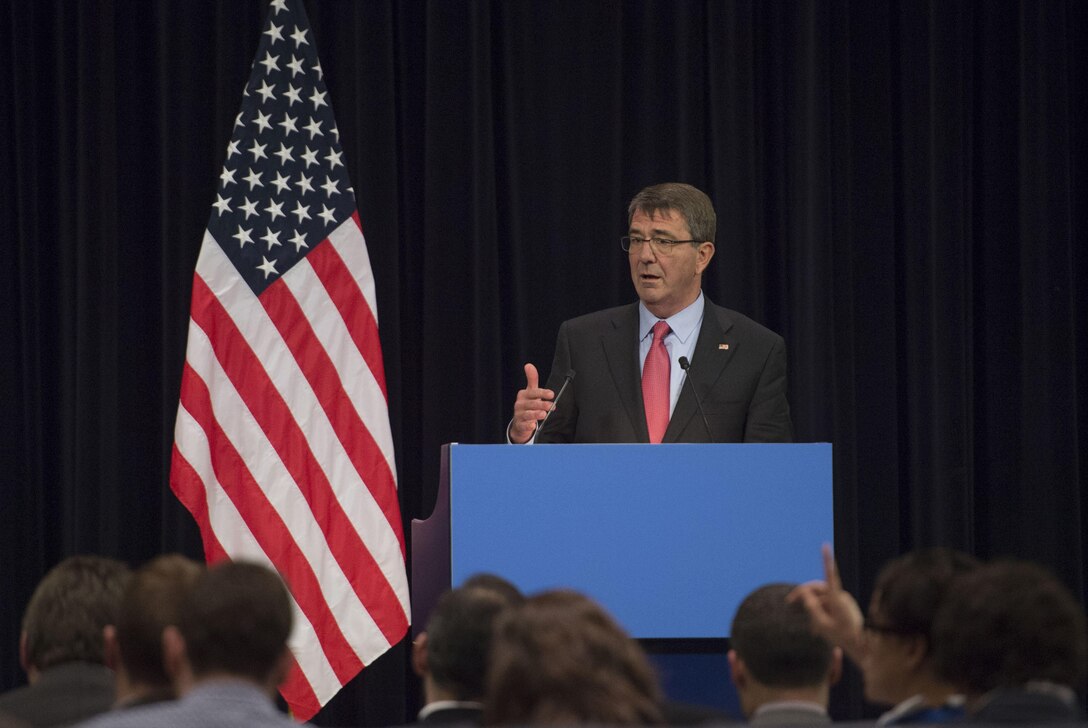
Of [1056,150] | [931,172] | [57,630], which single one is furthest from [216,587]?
[1056,150]

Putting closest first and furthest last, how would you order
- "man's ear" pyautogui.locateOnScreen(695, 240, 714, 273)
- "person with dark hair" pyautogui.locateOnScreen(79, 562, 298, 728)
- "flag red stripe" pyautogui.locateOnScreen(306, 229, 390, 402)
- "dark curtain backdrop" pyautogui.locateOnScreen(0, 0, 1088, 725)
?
1. "person with dark hair" pyautogui.locateOnScreen(79, 562, 298, 728)
2. "man's ear" pyautogui.locateOnScreen(695, 240, 714, 273)
3. "flag red stripe" pyautogui.locateOnScreen(306, 229, 390, 402)
4. "dark curtain backdrop" pyautogui.locateOnScreen(0, 0, 1088, 725)

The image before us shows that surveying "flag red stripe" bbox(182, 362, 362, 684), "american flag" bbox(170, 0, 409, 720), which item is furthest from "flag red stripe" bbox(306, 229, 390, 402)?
"flag red stripe" bbox(182, 362, 362, 684)

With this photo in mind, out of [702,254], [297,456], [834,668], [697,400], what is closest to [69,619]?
[834,668]

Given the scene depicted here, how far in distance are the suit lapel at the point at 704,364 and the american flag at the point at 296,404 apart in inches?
59.5

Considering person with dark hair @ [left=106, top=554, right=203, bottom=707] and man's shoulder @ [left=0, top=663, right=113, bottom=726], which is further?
man's shoulder @ [left=0, top=663, right=113, bottom=726]

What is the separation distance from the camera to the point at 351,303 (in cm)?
557

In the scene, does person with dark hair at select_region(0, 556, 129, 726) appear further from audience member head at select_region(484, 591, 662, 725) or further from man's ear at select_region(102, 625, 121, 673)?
audience member head at select_region(484, 591, 662, 725)

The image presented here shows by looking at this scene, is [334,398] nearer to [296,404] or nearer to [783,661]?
[296,404]

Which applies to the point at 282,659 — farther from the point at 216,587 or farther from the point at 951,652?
the point at 951,652

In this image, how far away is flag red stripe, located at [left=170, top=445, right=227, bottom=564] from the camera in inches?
210

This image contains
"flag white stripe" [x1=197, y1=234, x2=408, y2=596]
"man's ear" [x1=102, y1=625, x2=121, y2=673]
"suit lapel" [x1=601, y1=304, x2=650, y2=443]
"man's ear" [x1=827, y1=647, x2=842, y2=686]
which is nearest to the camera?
"man's ear" [x1=102, y1=625, x2=121, y2=673]

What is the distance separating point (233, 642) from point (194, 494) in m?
3.42

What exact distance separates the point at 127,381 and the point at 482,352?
4.90 ft

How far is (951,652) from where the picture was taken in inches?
90.4
